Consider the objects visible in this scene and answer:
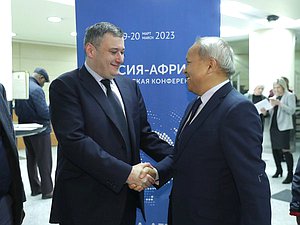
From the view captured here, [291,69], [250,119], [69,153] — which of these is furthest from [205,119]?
[291,69]

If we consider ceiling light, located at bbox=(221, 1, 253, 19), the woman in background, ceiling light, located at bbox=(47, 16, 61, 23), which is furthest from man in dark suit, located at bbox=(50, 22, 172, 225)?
ceiling light, located at bbox=(47, 16, 61, 23)

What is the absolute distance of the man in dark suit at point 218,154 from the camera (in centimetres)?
127

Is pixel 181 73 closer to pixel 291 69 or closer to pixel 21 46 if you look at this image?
pixel 291 69

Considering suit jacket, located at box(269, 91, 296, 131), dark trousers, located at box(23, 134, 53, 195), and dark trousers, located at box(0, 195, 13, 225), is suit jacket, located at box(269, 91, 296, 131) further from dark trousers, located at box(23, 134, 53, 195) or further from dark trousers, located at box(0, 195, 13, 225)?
dark trousers, located at box(0, 195, 13, 225)

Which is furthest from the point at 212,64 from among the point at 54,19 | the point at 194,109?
the point at 54,19

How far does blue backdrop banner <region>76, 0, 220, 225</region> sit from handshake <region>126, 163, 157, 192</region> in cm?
79

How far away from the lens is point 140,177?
1562 mm

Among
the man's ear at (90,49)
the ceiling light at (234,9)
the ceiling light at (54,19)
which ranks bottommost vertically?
the man's ear at (90,49)

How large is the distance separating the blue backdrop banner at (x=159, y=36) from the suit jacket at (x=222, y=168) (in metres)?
0.89

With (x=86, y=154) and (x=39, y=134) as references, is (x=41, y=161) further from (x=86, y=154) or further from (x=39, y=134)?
(x=86, y=154)

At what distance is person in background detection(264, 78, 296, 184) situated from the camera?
4926 millimetres

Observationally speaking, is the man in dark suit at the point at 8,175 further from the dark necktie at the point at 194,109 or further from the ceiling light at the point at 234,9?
the ceiling light at the point at 234,9

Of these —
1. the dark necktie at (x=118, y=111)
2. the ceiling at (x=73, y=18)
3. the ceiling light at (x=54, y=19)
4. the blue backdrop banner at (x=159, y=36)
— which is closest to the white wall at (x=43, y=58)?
the ceiling at (x=73, y=18)

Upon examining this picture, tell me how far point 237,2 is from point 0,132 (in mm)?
5193
